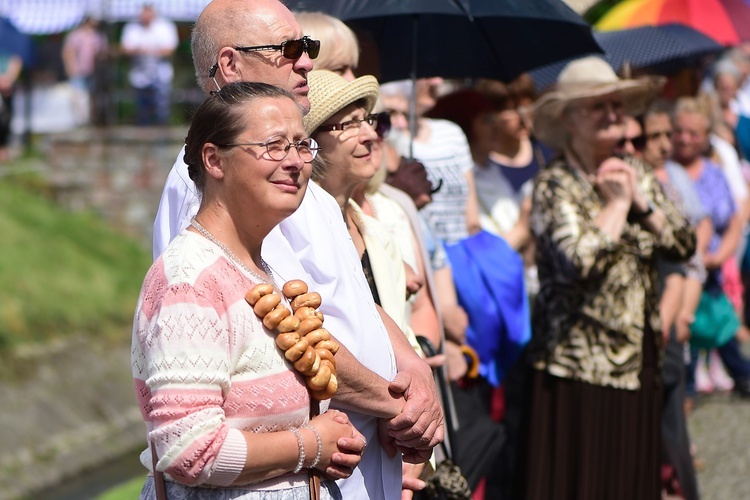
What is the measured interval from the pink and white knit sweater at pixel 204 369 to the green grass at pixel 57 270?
271 inches

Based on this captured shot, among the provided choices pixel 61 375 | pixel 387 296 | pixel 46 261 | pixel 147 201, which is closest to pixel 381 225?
pixel 387 296

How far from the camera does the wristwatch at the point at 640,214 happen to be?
545cm

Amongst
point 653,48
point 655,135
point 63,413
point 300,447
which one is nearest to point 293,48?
point 300,447

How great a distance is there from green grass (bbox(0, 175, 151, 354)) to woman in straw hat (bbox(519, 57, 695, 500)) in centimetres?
507

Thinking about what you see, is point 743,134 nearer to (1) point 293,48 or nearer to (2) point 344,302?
(1) point 293,48

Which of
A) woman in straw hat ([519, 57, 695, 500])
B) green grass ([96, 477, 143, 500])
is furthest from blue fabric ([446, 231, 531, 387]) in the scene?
green grass ([96, 477, 143, 500])

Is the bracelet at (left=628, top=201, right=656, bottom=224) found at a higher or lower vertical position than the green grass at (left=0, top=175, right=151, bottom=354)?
higher

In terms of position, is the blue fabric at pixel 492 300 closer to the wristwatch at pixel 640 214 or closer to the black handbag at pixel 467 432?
the black handbag at pixel 467 432

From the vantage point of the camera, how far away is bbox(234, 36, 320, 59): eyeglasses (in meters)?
3.57

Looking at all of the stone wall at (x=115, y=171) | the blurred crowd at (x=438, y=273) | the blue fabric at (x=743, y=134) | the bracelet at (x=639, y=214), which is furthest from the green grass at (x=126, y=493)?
the stone wall at (x=115, y=171)

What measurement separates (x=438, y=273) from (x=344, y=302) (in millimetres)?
1903

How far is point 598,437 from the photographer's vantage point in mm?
5504

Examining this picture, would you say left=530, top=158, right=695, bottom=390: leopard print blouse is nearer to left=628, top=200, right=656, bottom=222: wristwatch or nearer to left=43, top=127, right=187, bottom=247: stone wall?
left=628, top=200, right=656, bottom=222: wristwatch

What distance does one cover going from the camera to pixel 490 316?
223 inches
